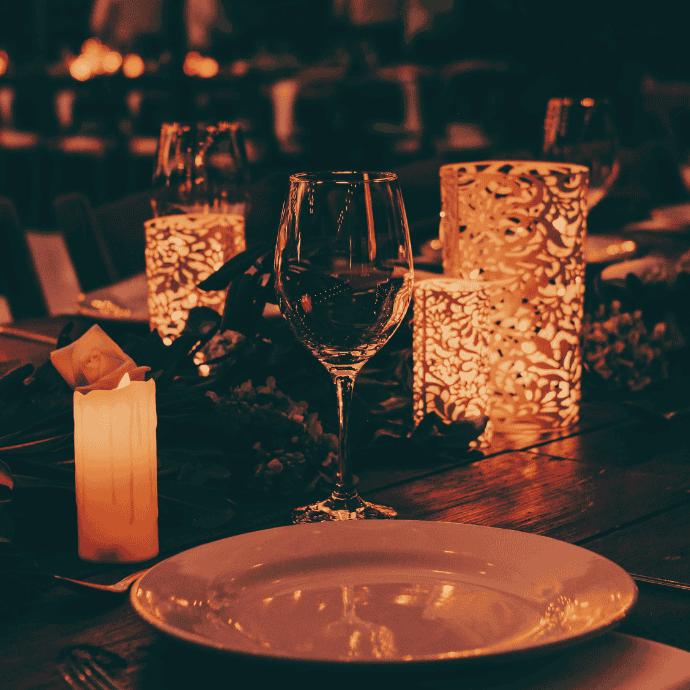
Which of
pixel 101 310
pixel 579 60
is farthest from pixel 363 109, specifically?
pixel 101 310

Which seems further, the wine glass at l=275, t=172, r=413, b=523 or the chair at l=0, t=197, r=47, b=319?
the chair at l=0, t=197, r=47, b=319

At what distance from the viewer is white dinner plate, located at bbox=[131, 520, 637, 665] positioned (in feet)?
1.45

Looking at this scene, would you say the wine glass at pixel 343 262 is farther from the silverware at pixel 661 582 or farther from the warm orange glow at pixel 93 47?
the warm orange glow at pixel 93 47

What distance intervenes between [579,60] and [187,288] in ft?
12.6

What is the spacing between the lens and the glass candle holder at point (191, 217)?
A: 0.95m

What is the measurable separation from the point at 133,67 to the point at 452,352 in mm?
5290

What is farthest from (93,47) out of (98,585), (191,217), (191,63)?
(98,585)

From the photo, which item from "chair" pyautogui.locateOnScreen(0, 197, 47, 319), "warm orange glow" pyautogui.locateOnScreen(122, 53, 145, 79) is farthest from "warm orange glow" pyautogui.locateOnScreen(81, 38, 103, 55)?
"chair" pyautogui.locateOnScreen(0, 197, 47, 319)

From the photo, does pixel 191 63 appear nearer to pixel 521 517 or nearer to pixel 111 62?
pixel 111 62

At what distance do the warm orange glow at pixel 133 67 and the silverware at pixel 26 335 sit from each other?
4.71m

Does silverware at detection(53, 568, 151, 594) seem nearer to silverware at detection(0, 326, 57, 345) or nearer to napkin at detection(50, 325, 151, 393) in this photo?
napkin at detection(50, 325, 151, 393)

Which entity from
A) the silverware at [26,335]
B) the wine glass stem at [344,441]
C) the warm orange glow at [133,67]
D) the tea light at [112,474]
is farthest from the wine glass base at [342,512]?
the warm orange glow at [133,67]

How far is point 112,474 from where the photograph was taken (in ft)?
1.92

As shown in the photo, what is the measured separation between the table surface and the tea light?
2 centimetres
